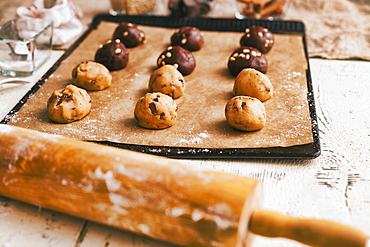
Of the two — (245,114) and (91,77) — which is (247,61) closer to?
(245,114)

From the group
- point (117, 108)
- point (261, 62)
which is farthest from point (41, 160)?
point (261, 62)

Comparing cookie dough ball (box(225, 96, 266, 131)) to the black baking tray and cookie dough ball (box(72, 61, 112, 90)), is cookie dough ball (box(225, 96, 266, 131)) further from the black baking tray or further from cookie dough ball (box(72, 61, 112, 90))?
cookie dough ball (box(72, 61, 112, 90))

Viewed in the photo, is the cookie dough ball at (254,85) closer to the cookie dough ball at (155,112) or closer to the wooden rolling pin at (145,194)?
the cookie dough ball at (155,112)

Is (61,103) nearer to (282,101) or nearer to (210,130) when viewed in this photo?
(210,130)

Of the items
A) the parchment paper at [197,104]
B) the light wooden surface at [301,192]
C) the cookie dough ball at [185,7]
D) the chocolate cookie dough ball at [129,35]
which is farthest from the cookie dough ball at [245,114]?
the cookie dough ball at [185,7]

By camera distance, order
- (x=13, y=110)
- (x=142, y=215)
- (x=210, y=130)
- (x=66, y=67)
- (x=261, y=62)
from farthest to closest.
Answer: (x=66, y=67)
(x=261, y=62)
(x=13, y=110)
(x=210, y=130)
(x=142, y=215)
